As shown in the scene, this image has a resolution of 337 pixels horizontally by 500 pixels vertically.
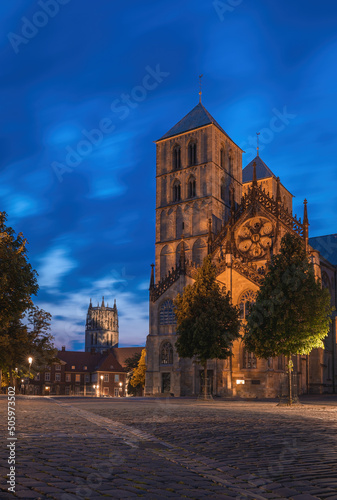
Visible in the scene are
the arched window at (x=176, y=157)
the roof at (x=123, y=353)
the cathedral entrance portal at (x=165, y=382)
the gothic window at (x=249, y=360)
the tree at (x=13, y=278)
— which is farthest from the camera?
the roof at (x=123, y=353)

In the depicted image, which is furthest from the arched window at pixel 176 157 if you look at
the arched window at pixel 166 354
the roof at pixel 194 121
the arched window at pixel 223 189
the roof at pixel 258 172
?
the arched window at pixel 166 354

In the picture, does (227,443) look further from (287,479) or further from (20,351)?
(20,351)

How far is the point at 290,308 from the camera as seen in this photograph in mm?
26969

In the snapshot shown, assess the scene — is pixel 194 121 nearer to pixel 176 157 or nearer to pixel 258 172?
pixel 176 157

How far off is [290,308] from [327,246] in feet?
145

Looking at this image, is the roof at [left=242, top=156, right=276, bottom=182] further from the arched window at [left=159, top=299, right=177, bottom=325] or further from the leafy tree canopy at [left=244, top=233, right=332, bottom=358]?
the leafy tree canopy at [left=244, top=233, right=332, bottom=358]

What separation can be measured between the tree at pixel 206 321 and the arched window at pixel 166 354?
1835cm

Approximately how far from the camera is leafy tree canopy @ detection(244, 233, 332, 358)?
88.7ft

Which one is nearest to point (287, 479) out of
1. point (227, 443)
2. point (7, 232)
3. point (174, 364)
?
point (227, 443)

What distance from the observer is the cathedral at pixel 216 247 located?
47.3 meters

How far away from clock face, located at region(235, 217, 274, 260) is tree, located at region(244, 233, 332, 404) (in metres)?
25.8

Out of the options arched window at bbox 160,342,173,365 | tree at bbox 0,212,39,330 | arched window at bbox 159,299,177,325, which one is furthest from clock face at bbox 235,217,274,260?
tree at bbox 0,212,39,330

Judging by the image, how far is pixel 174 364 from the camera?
52125 mm

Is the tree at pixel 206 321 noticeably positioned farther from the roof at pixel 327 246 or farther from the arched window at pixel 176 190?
the arched window at pixel 176 190
